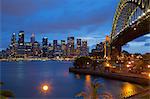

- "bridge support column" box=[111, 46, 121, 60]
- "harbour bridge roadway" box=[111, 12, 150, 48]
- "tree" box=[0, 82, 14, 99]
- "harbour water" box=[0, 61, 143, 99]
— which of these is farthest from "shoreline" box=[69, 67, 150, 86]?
"tree" box=[0, 82, 14, 99]

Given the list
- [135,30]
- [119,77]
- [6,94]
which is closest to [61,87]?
[119,77]

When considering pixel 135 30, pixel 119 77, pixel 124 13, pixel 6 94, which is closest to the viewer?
pixel 6 94

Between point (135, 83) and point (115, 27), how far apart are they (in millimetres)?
30452

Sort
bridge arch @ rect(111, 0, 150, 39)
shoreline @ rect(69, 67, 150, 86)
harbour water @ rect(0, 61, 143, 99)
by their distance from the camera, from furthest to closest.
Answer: bridge arch @ rect(111, 0, 150, 39) < shoreline @ rect(69, 67, 150, 86) < harbour water @ rect(0, 61, 143, 99)

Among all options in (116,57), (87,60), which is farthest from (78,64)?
(116,57)

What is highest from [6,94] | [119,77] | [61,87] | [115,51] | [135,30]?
[135,30]

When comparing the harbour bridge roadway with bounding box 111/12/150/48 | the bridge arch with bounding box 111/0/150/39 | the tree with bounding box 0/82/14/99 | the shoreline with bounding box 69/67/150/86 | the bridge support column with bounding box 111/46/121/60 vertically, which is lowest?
the shoreline with bounding box 69/67/150/86

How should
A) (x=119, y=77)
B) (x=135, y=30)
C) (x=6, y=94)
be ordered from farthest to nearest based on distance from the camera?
(x=119, y=77)
(x=135, y=30)
(x=6, y=94)

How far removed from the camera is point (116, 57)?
7050 centimetres

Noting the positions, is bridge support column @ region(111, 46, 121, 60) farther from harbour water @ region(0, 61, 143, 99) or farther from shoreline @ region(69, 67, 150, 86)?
harbour water @ region(0, 61, 143, 99)

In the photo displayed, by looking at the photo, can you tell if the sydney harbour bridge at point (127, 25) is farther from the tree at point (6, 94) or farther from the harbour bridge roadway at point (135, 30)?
the tree at point (6, 94)

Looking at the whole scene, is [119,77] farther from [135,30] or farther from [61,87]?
[61,87]

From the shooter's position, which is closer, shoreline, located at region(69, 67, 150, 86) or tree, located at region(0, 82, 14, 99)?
tree, located at region(0, 82, 14, 99)

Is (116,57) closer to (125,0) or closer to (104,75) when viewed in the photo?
(125,0)
